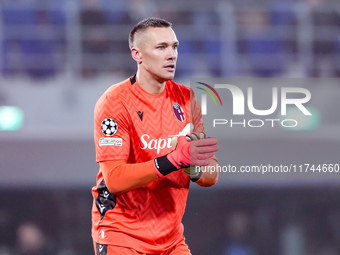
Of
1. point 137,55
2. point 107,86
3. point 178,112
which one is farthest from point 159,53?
point 107,86

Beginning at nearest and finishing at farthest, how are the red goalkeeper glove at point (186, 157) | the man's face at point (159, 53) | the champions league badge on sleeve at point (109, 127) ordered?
the red goalkeeper glove at point (186, 157), the champions league badge on sleeve at point (109, 127), the man's face at point (159, 53)

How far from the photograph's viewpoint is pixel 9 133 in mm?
7621

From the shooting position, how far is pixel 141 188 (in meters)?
2.88

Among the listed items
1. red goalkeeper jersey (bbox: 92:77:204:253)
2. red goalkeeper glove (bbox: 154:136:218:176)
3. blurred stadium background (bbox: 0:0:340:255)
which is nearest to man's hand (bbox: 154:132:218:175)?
red goalkeeper glove (bbox: 154:136:218:176)

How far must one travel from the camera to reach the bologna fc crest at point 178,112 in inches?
119

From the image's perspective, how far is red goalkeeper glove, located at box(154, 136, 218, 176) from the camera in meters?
2.67

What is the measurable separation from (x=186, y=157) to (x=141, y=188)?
1.14 feet

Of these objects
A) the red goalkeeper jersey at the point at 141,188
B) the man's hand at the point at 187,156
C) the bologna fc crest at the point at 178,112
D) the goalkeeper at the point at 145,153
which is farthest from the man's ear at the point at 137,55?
the man's hand at the point at 187,156

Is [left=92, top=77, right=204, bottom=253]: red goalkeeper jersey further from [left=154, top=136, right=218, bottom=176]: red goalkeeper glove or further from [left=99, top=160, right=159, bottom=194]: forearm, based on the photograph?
[left=154, top=136, right=218, bottom=176]: red goalkeeper glove

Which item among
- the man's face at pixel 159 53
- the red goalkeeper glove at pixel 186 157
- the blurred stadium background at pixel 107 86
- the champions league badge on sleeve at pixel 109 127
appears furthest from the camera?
the blurred stadium background at pixel 107 86

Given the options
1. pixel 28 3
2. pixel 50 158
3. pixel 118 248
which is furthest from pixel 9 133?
pixel 118 248

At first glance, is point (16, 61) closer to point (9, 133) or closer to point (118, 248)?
point (9, 133)

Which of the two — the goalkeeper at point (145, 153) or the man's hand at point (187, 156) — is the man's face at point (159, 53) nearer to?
the goalkeeper at point (145, 153)

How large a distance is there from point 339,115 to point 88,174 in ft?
11.4
